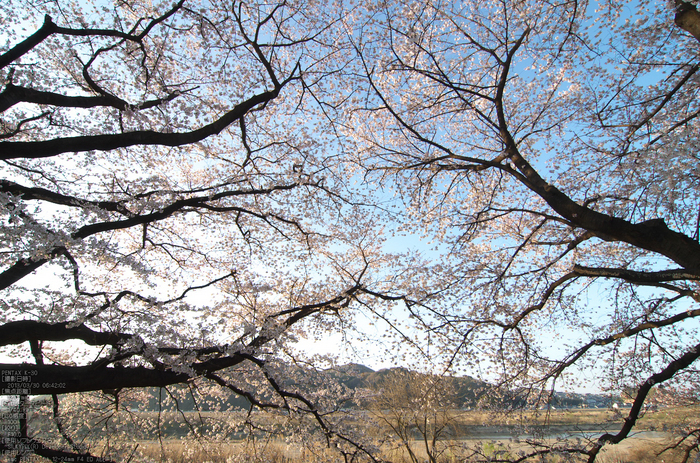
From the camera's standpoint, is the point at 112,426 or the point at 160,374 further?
the point at 112,426

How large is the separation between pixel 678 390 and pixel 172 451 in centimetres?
2126

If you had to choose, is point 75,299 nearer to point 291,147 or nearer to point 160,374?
point 160,374

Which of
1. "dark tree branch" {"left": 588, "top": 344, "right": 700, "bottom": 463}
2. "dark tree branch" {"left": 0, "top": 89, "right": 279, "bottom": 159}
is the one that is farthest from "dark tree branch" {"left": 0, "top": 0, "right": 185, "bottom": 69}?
"dark tree branch" {"left": 588, "top": 344, "right": 700, "bottom": 463}

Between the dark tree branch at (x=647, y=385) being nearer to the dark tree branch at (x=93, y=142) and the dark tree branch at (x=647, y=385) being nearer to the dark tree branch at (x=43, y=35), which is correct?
the dark tree branch at (x=93, y=142)

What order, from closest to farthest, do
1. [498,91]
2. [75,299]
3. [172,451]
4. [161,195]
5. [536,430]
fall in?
[75,299]
[498,91]
[161,195]
[536,430]
[172,451]

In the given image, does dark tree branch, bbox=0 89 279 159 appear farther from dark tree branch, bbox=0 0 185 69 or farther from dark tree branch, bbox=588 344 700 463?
dark tree branch, bbox=588 344 700 463

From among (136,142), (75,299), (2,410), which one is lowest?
(2,410)

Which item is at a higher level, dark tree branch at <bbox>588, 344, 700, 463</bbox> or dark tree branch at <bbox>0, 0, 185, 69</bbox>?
dark tree branch at <bbox>0, 0, 185, 69</bbox>

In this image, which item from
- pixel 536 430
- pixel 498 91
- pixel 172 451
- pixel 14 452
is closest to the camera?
pixel 14 452

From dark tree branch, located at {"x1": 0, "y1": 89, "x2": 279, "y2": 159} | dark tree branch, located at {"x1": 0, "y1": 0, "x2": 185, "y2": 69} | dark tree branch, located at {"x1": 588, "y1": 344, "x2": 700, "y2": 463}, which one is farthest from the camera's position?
dark tree branch, located at {"x1": 588, "y1": 344, "x2": 700, "y2": 463}

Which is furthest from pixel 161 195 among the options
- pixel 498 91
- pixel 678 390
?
pixel 678 390

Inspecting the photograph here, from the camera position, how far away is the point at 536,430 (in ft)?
20.5

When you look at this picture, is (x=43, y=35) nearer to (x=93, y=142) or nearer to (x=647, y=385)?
(x=93, y=142)

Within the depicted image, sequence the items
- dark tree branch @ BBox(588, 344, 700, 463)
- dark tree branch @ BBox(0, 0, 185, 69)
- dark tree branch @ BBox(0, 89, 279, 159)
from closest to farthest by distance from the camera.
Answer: dark tree branch @ BBox(0, 89, 279, 159) < dark tree branch @ BBox(0, 0, 185, 69) < dark tree branch @ BBox(588, 344, 700, 463)
